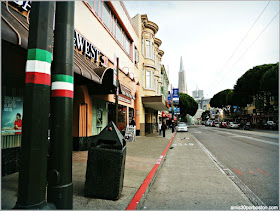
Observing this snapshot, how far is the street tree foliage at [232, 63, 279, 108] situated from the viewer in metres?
30.4

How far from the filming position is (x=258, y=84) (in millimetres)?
36031

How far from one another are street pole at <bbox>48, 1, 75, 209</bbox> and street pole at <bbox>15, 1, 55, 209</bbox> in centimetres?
20

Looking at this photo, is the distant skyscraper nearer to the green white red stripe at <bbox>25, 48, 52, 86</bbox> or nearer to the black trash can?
the black trash can

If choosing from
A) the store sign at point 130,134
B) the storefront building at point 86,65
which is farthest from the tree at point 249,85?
the store sign at point 130,134

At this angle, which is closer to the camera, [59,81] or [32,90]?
[32,90]

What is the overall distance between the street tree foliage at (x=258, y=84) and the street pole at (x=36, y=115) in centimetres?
3524

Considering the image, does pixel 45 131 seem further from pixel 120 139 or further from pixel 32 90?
pixel 120 139

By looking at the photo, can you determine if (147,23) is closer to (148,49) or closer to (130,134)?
(148,49)

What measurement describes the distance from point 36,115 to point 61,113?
37 cm

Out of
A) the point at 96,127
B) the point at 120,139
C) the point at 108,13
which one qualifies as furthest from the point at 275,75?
the point at 120,139

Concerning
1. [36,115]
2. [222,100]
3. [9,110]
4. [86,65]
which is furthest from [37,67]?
[222,100]

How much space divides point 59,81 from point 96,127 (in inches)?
305

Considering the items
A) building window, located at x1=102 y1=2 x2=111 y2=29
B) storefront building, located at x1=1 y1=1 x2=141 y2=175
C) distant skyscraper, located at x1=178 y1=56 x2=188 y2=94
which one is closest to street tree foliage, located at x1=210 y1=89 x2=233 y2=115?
storefront building, located at x1=1 y1=1 x2=141 y2=175

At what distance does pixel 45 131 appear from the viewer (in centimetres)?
232
